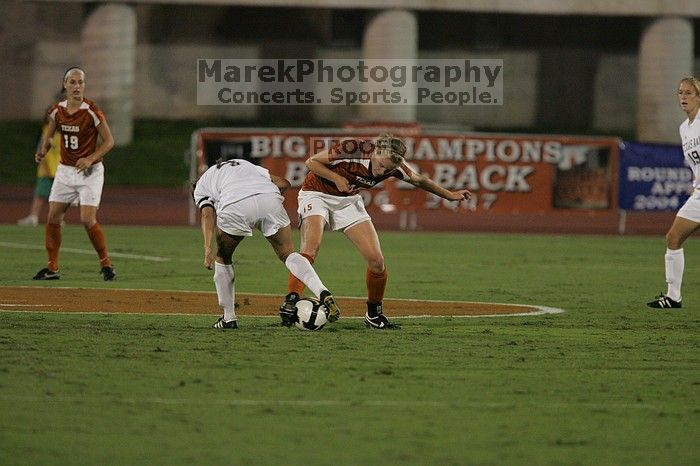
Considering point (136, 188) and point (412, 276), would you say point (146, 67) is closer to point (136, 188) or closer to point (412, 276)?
point (136, 188)

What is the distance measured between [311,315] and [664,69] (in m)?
32.8

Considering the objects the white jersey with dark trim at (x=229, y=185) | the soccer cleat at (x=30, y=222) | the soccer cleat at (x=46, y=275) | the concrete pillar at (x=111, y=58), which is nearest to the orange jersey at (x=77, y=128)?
the soccer cleat at (x=46, y=275)

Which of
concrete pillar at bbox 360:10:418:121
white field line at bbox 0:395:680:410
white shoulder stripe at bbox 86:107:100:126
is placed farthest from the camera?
concrete pillar at bbox 360:10:418:121

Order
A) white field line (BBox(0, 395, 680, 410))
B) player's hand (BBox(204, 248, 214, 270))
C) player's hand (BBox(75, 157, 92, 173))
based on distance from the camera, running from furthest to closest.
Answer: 1. player's hand (BBox(75, 157, 92, 173))
2. player's hand (BBox(204, 248, 214, 270))
3. white field line (BBox(0, 395, 680, 410))

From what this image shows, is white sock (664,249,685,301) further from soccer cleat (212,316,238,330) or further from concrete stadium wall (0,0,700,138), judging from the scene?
concrete stadium wall (0,0,700,138)

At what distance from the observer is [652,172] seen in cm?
2458

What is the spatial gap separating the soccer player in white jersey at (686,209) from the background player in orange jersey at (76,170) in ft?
20.2

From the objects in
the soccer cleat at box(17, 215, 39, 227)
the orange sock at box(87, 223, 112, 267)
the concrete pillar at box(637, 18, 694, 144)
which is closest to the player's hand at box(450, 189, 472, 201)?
the orange sock at box(87, 223, 112, 267)

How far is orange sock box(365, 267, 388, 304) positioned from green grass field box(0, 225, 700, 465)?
32 cm

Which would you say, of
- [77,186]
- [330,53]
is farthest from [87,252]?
[330,53]

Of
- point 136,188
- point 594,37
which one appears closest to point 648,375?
point 136,188

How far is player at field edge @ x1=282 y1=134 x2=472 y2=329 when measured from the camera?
1146 centimetres

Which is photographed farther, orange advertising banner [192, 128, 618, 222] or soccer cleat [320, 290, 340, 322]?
orange advertising banner [192, 128, 618, 222]

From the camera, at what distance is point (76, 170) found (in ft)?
50.1
